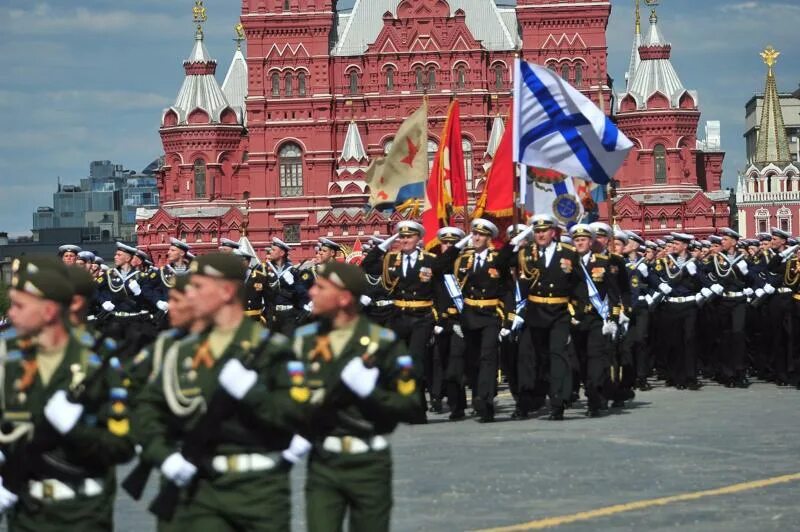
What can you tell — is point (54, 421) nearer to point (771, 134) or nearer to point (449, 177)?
point (449, 177)

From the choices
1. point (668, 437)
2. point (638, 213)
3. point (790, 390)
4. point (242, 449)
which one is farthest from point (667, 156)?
point (242, 449)

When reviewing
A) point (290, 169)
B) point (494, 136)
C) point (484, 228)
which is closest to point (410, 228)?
point (484, 228)

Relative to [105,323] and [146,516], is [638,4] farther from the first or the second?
[146,516]

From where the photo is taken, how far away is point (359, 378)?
24.7 feet

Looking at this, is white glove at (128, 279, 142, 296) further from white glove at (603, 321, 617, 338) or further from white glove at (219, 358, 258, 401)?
white glove at (219, 358, 258, 401)

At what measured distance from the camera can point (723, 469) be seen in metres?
13.0

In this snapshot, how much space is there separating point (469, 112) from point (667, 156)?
924 centimetres

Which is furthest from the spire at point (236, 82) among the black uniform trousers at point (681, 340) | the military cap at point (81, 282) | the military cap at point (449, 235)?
the military cap at point (81, 282)

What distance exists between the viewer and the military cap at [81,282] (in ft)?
25.3

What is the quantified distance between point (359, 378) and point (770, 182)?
429 ft

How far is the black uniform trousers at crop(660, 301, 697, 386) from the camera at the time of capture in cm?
2227

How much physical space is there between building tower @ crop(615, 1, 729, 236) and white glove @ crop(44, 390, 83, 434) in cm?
7346

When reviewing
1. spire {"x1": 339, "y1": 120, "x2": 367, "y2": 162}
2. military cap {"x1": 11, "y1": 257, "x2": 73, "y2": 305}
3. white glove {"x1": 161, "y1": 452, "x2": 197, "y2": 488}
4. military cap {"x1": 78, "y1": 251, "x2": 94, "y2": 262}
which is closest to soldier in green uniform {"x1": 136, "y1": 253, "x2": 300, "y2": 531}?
white glove {"x1": 161, "y1": 452, "x2": 197, "y2": 488}

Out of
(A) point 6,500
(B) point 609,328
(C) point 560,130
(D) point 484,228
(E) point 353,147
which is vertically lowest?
(A) point 6,500
